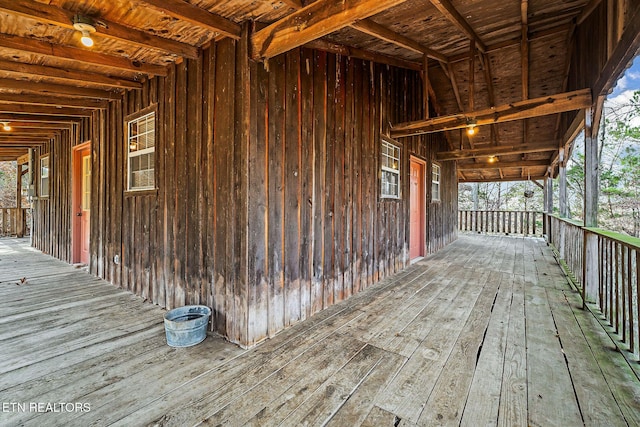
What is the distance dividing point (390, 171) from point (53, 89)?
486 cm

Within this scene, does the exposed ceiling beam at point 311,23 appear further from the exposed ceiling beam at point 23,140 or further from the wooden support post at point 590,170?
the exposed ceiling beam at point 23,140

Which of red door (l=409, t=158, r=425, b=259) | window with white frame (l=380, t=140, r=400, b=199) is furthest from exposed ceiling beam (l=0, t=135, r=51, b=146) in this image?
red door (l=409, t=158, r=425, b=259)

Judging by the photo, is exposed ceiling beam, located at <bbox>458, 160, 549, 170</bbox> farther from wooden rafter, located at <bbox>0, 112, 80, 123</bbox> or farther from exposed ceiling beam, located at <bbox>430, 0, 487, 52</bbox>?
wooden rafter, located at <bbox>0, 112, 80, 123</bbox>

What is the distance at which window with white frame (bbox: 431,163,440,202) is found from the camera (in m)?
7.38

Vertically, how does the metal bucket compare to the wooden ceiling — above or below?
below

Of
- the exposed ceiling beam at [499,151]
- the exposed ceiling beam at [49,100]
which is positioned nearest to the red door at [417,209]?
the exposed ceiling beam at [499,151]

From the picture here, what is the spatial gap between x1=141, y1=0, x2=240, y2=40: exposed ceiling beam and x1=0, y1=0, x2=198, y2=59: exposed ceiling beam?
55 cm

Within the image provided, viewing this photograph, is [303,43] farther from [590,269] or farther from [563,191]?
[563,191]

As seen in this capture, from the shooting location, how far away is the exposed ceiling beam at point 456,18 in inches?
122

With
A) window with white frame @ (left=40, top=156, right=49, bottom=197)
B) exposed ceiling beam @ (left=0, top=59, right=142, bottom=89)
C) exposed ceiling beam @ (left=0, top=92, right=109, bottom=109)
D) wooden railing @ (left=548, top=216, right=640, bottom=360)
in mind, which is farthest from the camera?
window with white frame @ (left=40, top=156, right=49, bottom=197)

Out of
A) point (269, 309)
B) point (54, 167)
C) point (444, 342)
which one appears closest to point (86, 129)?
point (54, 167)

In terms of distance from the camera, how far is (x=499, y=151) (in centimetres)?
707

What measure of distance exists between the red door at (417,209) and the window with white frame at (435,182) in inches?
30.8

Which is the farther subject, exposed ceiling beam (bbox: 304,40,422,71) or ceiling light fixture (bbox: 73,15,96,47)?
exposed ceiling beam (bbox: 304,40,422,71)
